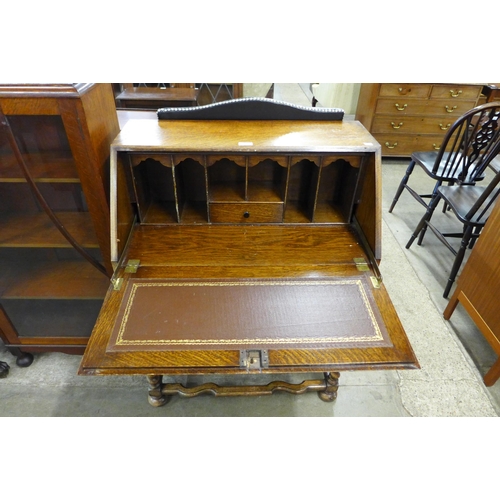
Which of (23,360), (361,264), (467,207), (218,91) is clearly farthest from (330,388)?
(218,91)

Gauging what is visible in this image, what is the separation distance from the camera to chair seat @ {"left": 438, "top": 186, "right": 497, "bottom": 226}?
1971mm

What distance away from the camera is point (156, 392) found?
1.56 metres

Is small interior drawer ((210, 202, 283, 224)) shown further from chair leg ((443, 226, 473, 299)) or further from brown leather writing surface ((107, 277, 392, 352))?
chair leg ((443, 226, 473, 299))

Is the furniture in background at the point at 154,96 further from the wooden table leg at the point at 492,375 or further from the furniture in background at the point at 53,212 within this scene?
the wooden table leg at the point at 492,375

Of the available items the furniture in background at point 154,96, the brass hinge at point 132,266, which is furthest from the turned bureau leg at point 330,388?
the furniture in background at point 154,96

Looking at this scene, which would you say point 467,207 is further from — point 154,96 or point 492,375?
point 154,96

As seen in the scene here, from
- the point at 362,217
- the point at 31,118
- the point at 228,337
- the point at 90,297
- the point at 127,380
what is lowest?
the point at 127,380

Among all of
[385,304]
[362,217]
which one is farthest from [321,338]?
[362,217]

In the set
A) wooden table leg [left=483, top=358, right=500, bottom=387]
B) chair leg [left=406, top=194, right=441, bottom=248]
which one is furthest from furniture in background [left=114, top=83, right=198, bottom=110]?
wooden table leg [left=483, top=358, right=500, bottom=387]

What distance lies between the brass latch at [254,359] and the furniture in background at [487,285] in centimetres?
136

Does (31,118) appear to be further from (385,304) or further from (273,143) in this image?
(385,304)

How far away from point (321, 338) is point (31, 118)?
1187 millimetres

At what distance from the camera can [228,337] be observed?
3.38ft

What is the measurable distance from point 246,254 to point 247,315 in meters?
0.30
